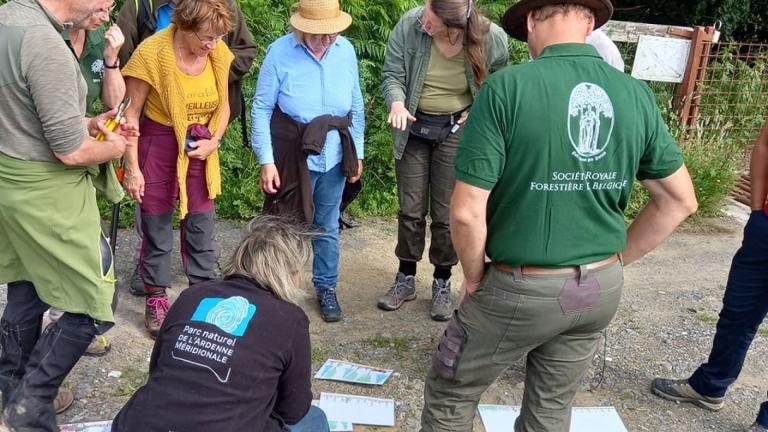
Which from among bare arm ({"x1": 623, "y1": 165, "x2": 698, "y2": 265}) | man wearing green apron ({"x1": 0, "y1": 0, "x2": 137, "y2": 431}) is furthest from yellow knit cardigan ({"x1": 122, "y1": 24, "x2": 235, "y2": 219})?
bare arm ({"x1": 623, "y1": 165, "x2": 698, "y2": 265})

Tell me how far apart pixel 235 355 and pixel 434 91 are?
91.1 inches

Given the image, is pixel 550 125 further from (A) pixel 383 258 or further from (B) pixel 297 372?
(A) pixel 383 258

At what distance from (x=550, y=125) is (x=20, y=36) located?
189cm

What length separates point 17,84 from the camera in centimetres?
252

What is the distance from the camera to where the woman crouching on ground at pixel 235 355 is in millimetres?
2209

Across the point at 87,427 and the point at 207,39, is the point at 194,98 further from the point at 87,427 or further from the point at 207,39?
the point at 87,427

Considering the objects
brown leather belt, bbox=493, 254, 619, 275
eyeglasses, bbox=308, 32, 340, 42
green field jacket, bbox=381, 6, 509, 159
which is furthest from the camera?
green field jacket, bbox=381, 6, 509, 159

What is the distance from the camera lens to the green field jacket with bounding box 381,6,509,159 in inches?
157

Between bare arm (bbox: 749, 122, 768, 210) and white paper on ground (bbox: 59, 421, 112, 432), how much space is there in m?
3.25

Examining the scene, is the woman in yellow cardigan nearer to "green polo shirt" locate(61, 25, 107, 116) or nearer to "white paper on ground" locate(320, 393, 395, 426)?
"green polo shirt" locate(61, 25, 107, 116)

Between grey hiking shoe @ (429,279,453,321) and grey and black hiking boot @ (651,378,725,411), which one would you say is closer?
grey and black hiking boot @ (651,378,725,411)

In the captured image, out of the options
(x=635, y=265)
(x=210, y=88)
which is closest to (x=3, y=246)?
(x=210, y=88)

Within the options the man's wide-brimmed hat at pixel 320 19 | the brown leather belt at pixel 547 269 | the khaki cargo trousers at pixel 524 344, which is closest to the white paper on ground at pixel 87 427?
the khaki cargo trousers at pixel 524 344

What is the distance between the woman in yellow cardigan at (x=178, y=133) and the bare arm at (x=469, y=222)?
174cm
